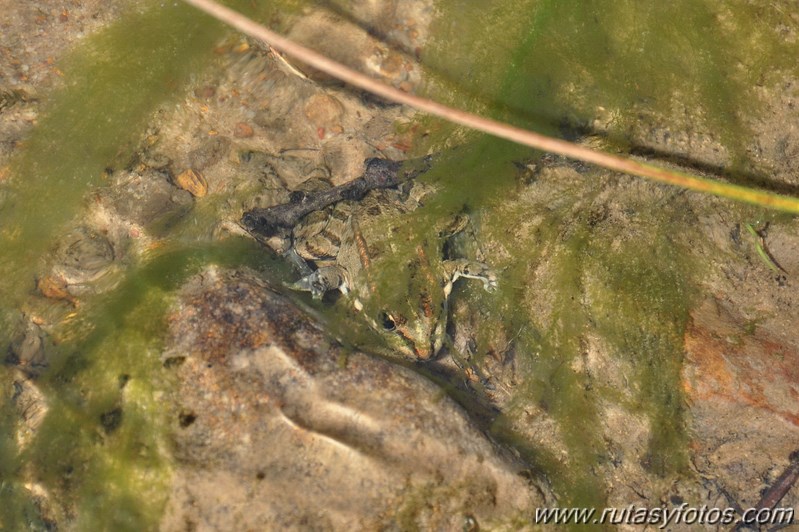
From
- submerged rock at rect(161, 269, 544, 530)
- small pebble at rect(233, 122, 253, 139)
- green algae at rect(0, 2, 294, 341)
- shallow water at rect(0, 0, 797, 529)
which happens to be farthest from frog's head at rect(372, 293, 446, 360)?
green algae at rect(0, 2, 294, 341)

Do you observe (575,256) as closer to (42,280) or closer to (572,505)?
(572,505)

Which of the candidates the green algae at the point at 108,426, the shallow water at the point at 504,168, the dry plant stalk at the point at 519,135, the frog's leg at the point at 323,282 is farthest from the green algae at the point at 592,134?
the green algae at the point at 108,426

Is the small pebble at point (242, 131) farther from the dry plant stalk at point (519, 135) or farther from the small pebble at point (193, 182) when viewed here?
the dry plant stalk at point (519, 135)

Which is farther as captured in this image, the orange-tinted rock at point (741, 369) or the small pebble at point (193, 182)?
the small pebble at point (193, 182)

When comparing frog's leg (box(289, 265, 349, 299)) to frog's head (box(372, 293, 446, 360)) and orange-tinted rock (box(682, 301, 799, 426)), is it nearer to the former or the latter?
frog's head (box(372, 293, 446, 360))

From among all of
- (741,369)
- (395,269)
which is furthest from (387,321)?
(741,369)

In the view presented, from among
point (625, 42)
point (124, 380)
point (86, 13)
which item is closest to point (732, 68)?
point (625, 42)
